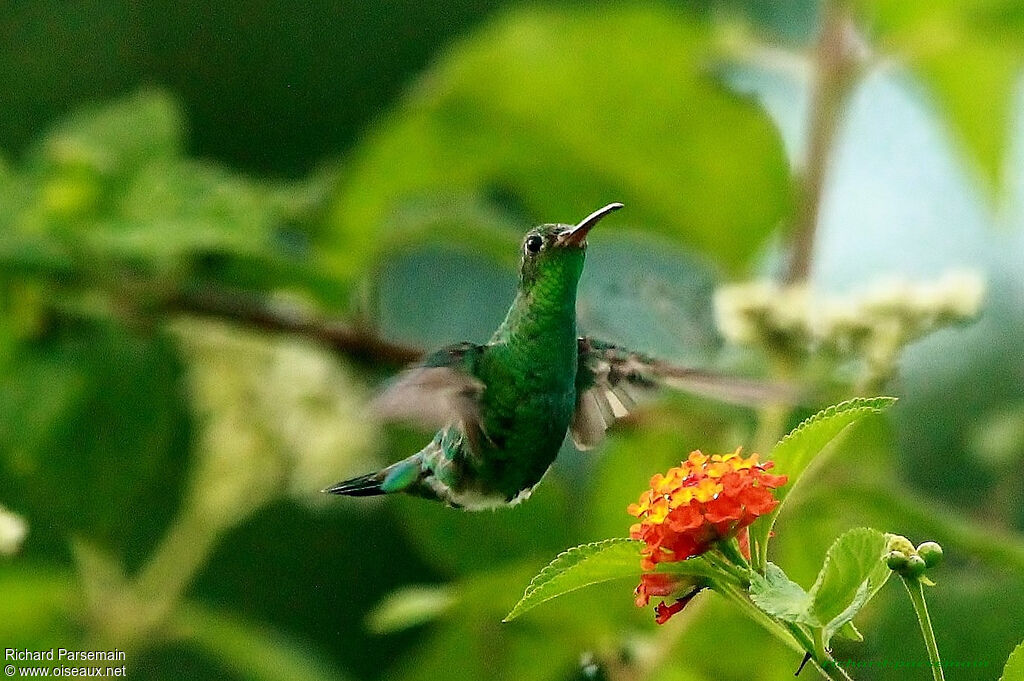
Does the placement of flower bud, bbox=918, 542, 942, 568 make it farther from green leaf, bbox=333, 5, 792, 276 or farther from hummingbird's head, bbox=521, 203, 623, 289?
green leaf, bbox=333, 5, 792, 276

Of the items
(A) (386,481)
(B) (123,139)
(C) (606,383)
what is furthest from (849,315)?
(B) (123,139)

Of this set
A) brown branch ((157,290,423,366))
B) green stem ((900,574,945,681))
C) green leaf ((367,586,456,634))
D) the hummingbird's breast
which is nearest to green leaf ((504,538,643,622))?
green stem ((900,574,945,681))

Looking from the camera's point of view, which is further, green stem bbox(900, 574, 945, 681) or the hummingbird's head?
the hummingbird's head

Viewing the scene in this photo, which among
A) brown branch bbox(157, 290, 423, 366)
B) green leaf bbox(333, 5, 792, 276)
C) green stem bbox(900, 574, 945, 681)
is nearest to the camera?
green stem bbox(900, 574, 945, 681)

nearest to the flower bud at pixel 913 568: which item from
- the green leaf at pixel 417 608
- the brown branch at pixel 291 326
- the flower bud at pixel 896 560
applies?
the flower bud at pixel 896 560

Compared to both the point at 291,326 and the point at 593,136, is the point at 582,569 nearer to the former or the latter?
the point at 291,326

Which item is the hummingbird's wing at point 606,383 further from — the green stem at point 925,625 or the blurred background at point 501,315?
the green stem at point 925,625

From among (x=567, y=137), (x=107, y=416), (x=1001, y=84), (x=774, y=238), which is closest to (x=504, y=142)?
(x=567, y=137)

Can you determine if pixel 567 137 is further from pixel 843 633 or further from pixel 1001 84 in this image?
pixel 843 633
